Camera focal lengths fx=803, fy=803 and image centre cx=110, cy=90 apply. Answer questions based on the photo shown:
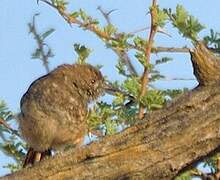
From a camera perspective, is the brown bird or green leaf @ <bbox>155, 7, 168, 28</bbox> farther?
the brown bird

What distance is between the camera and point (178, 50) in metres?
4.21

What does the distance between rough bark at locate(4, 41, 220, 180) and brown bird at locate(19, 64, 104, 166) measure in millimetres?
1826

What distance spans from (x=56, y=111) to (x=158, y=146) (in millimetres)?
2228

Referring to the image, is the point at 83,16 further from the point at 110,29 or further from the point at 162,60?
the point at 162,60

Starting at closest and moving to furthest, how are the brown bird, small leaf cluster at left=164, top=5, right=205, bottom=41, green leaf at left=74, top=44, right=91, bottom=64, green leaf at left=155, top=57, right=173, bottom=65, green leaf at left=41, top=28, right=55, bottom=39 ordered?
small leaf cluster at left=164, top=5, right=205, bottom=41 → green leaf at left=155, top=57, right=173, bottom=65 → green leaf at left=74, top=44, right=91, bottom=64 → green leaf at left=41, top=28, right=55, bottom=39 → the brown bird

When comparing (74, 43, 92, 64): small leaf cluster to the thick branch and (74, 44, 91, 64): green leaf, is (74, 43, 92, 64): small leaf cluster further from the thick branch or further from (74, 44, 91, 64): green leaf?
the thick branch

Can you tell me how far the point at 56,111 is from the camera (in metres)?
5.28

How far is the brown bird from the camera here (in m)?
5.21

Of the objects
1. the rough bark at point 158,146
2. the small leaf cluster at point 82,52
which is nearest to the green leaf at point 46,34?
the small leaf cluster at point 82,52

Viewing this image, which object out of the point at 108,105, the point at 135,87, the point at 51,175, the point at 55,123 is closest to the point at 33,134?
the point at 55,123

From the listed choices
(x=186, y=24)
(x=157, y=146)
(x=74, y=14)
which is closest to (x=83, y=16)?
(x=74, y=14)

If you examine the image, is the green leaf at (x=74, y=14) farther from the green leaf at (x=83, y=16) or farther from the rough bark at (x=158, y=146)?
the rough bark at (x=158, y=146)

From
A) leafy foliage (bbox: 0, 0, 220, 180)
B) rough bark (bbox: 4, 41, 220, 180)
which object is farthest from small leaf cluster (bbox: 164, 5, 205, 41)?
rough bark (bbox: 4, 41, 220, 180)

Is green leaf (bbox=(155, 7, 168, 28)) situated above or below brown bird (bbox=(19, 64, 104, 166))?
above
